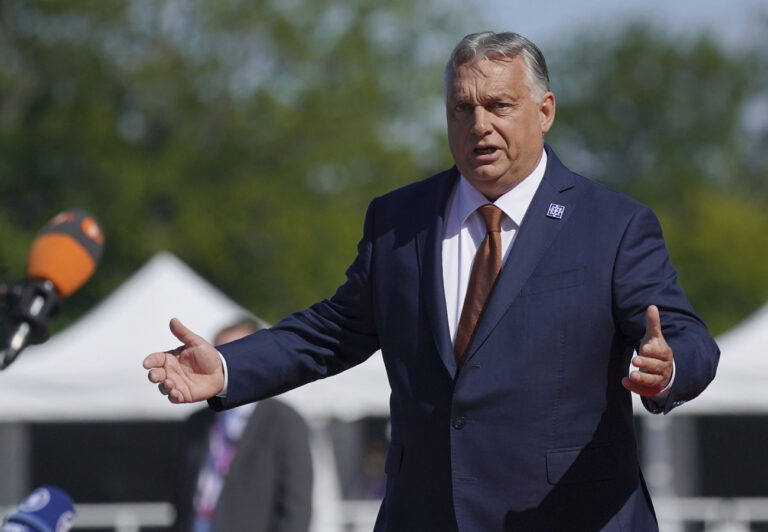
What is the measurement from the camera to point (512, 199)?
11.9 feet

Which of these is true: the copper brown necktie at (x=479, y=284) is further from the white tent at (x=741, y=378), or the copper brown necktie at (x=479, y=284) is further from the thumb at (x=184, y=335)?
the white tent at (x=741, y=378)

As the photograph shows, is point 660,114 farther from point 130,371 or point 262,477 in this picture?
point 262,477

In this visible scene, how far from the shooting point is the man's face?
355 centimetres

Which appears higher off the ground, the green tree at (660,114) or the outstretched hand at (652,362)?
the outstretched hand at (652,362)

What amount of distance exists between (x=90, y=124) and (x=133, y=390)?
59.3 ft

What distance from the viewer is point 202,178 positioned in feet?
102

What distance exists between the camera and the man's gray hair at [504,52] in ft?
11.8

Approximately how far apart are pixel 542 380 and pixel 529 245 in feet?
1.07

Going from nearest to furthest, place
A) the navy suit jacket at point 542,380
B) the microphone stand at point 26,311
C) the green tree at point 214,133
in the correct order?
the navy suit jacket at point 542,380, the microphone stand at point 26,311, the green tree at point 214,133

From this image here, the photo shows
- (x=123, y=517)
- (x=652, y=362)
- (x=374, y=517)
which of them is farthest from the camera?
(x=123, y=517)

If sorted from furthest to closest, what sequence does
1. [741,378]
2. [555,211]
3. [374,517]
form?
[374,517] < [741,378] < [555,211]

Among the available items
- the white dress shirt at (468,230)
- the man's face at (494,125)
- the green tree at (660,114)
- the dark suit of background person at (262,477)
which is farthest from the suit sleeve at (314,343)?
the green tree at (660,114)

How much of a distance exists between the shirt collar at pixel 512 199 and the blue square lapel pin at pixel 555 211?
65mm

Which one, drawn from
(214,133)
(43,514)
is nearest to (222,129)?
(214,133)
